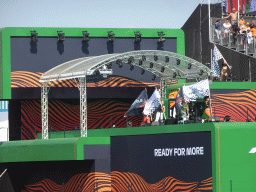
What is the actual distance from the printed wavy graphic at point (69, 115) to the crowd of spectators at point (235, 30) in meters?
7.59

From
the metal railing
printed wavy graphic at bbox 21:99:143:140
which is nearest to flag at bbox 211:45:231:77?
the metal railing

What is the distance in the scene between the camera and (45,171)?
2923 centimetres

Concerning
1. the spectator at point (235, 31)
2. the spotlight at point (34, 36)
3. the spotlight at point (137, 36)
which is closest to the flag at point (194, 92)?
the spectator at point (235, 31)

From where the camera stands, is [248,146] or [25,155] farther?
[25,155]

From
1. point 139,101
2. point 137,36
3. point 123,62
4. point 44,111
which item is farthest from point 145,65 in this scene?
point 44,111

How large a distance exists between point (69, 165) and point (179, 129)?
7510 mm

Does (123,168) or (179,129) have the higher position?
(179,129)

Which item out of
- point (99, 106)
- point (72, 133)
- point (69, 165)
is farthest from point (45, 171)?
point (99, 106)

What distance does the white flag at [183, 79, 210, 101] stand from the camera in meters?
24.1

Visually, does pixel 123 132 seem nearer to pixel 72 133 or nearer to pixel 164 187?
pixel 164 187

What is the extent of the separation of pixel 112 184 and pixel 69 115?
9218 mm

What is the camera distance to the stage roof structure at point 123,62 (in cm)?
2833

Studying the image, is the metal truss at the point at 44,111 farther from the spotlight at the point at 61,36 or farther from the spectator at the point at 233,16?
the spectator at the point at 233,16

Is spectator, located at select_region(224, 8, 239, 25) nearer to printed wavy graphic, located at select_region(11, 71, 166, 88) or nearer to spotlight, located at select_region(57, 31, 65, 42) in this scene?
printed wavy graphic, located at select_region(11, 71, 166, 88)
